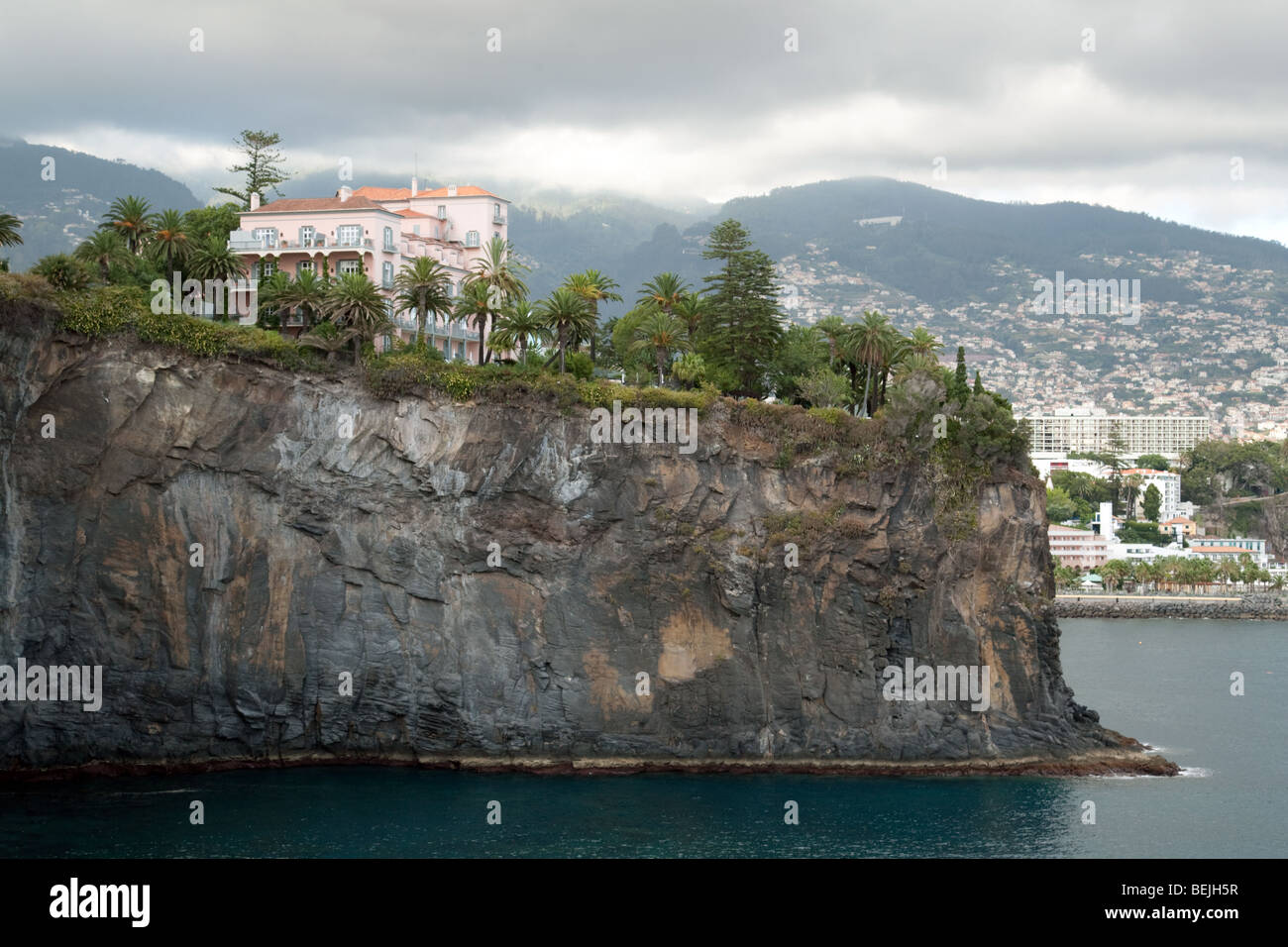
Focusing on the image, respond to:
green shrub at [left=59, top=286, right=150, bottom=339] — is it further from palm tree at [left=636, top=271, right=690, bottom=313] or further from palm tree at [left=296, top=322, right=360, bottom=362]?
palm tree at [left=636, top=271, right=690, bottom=313]

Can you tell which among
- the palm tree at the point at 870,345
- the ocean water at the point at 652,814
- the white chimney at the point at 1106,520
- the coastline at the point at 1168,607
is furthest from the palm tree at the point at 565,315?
the white chimney at the point at 1106,520

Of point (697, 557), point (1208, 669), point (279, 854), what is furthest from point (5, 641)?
point (1208, 669)

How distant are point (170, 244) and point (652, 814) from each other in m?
34.4

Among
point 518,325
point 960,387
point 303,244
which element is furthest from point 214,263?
point 960,387

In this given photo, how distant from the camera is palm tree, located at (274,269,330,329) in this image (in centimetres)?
5641

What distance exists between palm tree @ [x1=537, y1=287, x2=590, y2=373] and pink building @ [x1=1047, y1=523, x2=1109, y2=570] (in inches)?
4637

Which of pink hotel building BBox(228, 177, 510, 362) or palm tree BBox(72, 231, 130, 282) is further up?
pink hotel building BBox(228, 177, 510, 362)

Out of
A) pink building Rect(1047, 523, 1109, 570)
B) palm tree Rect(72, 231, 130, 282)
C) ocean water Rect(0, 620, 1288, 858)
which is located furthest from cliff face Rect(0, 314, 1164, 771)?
pink building Rect(1047, 523, 1109, 570)

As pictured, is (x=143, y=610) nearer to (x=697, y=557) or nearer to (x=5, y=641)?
(x=5, y=641)

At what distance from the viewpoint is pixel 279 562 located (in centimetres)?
5322

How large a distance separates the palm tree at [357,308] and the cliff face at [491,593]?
257 centimetres

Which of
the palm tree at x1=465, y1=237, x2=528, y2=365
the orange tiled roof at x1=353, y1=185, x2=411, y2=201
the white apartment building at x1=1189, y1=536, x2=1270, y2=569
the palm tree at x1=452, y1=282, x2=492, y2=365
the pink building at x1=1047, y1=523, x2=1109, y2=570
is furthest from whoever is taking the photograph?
the white apartment building at x1=1189, y1=536, x2=1270, y2=569

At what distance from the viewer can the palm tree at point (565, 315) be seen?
58.2m

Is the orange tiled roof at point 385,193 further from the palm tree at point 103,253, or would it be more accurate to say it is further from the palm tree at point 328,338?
the palm tree at point 328,338
